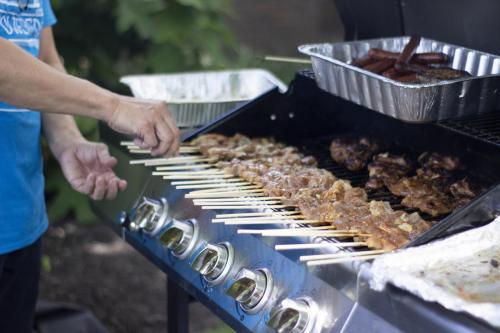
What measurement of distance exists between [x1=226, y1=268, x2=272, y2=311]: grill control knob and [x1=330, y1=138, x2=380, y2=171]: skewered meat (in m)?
0.77

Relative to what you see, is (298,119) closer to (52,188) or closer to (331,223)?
(331,223)

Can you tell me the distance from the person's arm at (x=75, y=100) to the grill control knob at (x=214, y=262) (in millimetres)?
327

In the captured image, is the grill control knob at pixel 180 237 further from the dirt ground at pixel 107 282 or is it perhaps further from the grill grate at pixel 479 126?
the dirt ground at pixel 107 282

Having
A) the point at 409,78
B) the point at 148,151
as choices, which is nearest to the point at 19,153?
the point at 148,151

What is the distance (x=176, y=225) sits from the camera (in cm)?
230

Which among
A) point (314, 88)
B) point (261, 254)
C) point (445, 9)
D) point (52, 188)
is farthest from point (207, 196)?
point (52, 188)

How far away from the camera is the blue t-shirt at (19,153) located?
244cm

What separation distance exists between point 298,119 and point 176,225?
0.77 metres

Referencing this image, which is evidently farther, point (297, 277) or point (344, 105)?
point (344, 105)

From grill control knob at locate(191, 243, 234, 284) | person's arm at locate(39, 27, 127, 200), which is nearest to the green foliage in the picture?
person's arm at locate(39, 27, 127, 200)

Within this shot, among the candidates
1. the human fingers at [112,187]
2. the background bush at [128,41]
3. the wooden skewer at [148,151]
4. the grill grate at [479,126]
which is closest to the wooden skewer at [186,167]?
the wooden skewer at [148,151]

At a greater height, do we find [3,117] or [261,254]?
[3,117]

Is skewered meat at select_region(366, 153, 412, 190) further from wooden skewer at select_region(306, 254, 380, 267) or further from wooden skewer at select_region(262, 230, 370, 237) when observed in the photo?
wooden skewer at select_region(306, 254, 380, 267)

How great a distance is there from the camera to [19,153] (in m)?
2.51
